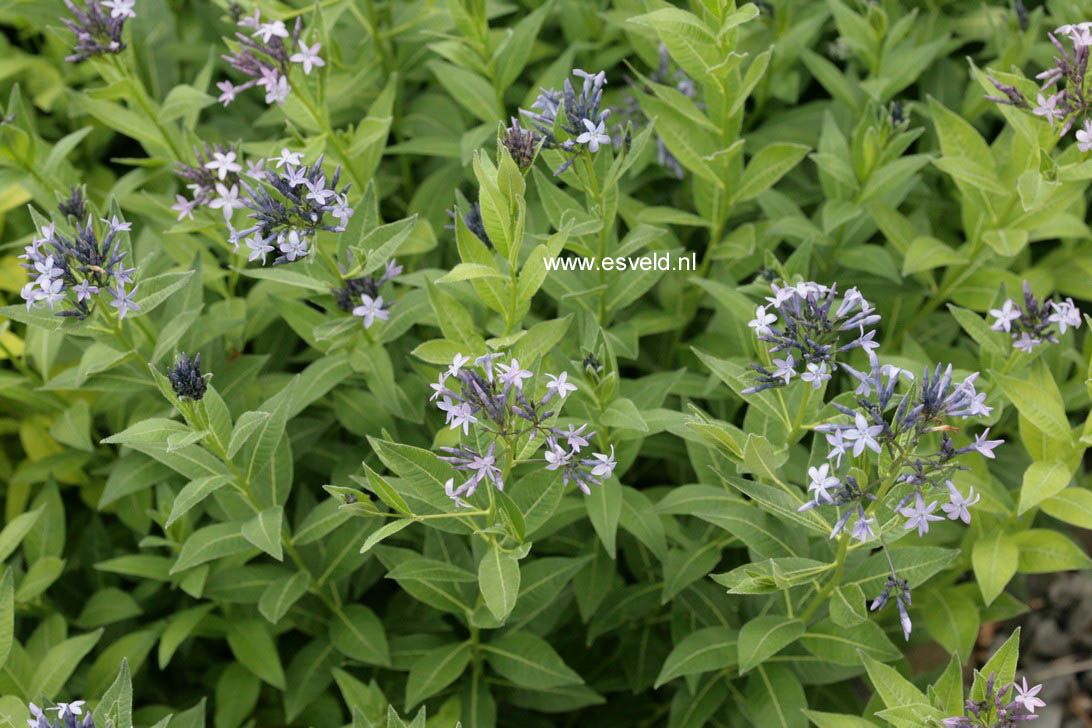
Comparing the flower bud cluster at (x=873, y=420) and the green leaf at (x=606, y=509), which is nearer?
the flower bud cluster at (x=873, y=420)

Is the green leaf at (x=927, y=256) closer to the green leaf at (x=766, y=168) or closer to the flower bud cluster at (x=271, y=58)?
the green leaf at (x=766, y=168)

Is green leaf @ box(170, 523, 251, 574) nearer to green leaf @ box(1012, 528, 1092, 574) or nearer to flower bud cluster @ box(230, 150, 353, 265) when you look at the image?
flower bud cluster @ box(230, 150, 353, 265)

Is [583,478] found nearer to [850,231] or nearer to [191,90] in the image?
[850,231]

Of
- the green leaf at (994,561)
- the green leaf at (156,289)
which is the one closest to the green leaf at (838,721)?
the green leaf at (994,561)

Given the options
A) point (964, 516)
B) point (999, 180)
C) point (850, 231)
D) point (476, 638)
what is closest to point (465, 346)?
point (476, 638)

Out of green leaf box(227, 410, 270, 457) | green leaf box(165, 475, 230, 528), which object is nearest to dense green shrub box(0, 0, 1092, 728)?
green leaf box(227, 410, 270, 457)
